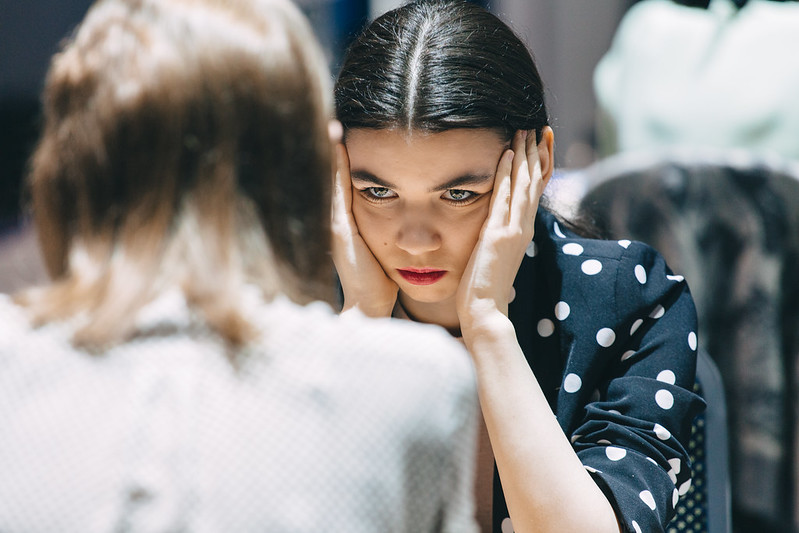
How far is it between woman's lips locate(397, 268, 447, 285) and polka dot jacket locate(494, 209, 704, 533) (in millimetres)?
119

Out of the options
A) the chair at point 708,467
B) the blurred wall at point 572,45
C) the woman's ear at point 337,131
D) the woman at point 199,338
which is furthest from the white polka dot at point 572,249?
the blurred wall at point 572,45

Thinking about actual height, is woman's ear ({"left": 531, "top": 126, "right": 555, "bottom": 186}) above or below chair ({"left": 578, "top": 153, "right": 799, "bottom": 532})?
above

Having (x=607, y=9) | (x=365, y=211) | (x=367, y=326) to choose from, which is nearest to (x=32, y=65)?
(x=365, y=211)

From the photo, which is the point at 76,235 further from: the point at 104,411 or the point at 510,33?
the point at 510,33

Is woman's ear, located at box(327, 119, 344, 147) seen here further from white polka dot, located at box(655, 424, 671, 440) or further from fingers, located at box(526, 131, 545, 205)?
white polka dot, located at box(655, 424, 671, 440)

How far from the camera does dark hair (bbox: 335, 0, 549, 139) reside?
119 cm

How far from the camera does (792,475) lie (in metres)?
1.86

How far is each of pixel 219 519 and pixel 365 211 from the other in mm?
685

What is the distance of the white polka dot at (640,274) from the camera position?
4.08 feet

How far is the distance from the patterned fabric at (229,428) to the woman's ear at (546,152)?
64cm

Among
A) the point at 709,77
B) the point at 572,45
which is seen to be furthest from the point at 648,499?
the point at 572,45

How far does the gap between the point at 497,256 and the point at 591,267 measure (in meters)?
0.16

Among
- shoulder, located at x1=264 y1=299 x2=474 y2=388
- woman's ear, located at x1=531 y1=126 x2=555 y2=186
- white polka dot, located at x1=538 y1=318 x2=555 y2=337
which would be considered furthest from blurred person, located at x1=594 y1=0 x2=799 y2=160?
shoulder, located at x1=264 y1=299 x2=474 y2=388

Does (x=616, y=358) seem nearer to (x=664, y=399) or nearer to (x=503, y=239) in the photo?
(x=664, y=399)
